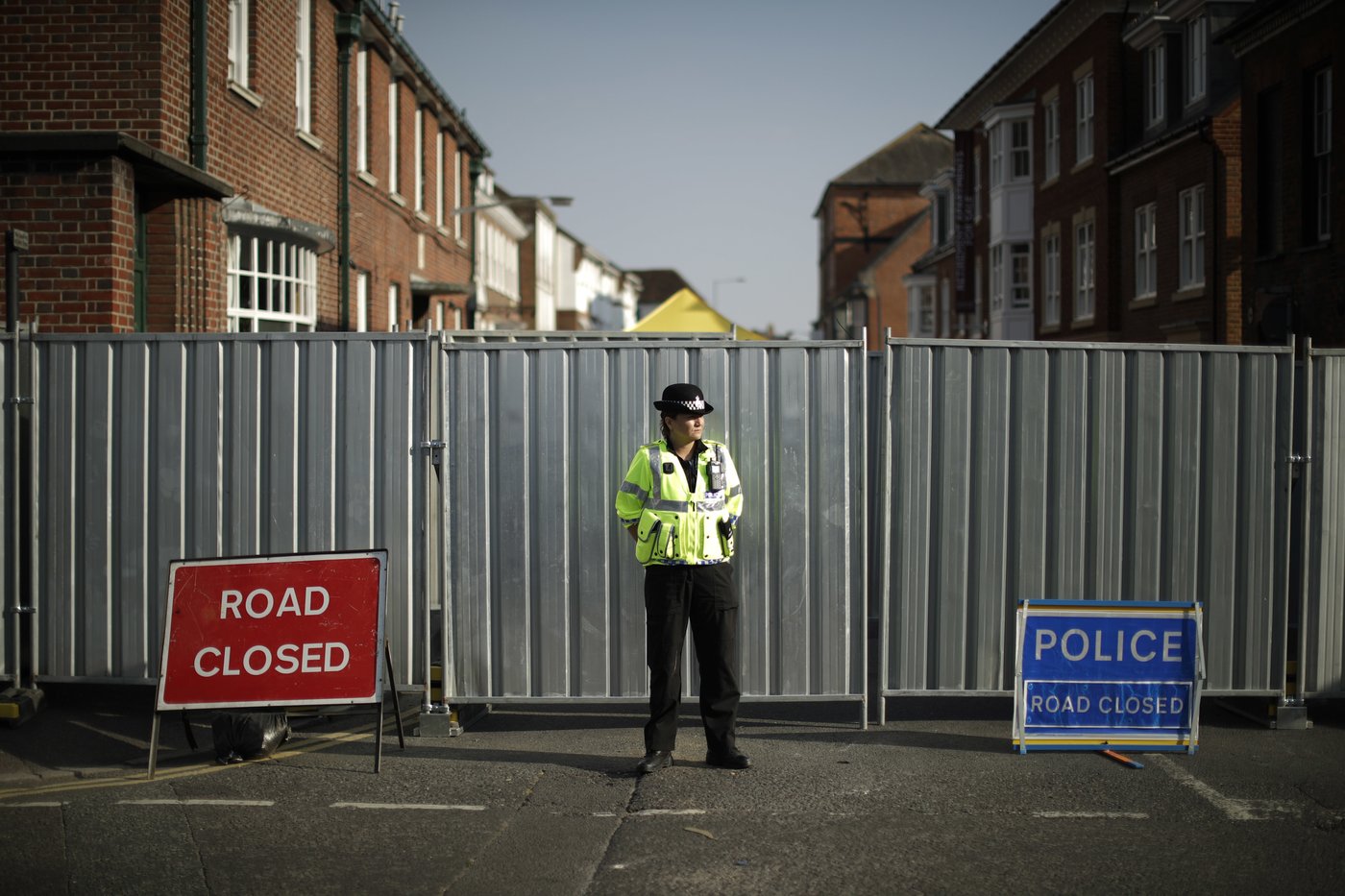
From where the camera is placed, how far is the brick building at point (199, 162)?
10.8 m

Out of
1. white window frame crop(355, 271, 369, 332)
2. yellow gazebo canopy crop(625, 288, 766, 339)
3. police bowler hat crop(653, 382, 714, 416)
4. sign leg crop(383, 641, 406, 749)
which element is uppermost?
white window frame crop(355, 271, 369, 332)

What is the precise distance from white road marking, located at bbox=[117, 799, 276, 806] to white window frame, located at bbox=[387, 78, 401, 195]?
1760 centimetres

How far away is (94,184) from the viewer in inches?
424

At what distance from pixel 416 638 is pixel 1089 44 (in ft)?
91.1

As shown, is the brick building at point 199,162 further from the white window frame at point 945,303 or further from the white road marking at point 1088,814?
the white window frame at point 945,303

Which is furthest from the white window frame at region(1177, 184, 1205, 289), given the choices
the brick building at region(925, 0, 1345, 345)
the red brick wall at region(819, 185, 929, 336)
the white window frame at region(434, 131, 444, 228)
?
the red brick wall at region(819, 185, 929, 336)

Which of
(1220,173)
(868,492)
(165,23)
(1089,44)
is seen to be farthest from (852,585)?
(1089,44)

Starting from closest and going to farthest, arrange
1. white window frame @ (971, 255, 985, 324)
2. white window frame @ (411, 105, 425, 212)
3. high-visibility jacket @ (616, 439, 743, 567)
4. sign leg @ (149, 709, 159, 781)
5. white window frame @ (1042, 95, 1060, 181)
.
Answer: sign leg @ (149, 709, 159, 781) → high-visibility jacket @ (616, 439, 743, 567) → white window frame @ (411, 105, 425, 212) → white window frame @ (1042, 95, 1060, 181) → white window frame @ (971, 255, 985, 324)

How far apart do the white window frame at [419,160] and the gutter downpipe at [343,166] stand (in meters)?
5.65

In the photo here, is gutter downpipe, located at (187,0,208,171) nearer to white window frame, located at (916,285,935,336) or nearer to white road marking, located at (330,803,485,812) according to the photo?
white road marking, located at (330,803,485,812)

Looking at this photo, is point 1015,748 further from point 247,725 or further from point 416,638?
point 247,725

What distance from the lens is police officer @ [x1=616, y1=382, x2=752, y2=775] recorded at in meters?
7.01

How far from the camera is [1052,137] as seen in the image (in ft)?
112

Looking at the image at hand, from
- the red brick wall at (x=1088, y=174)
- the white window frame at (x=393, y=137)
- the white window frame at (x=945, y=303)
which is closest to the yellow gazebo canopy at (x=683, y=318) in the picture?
the white window frame at (x=393, y=137)
